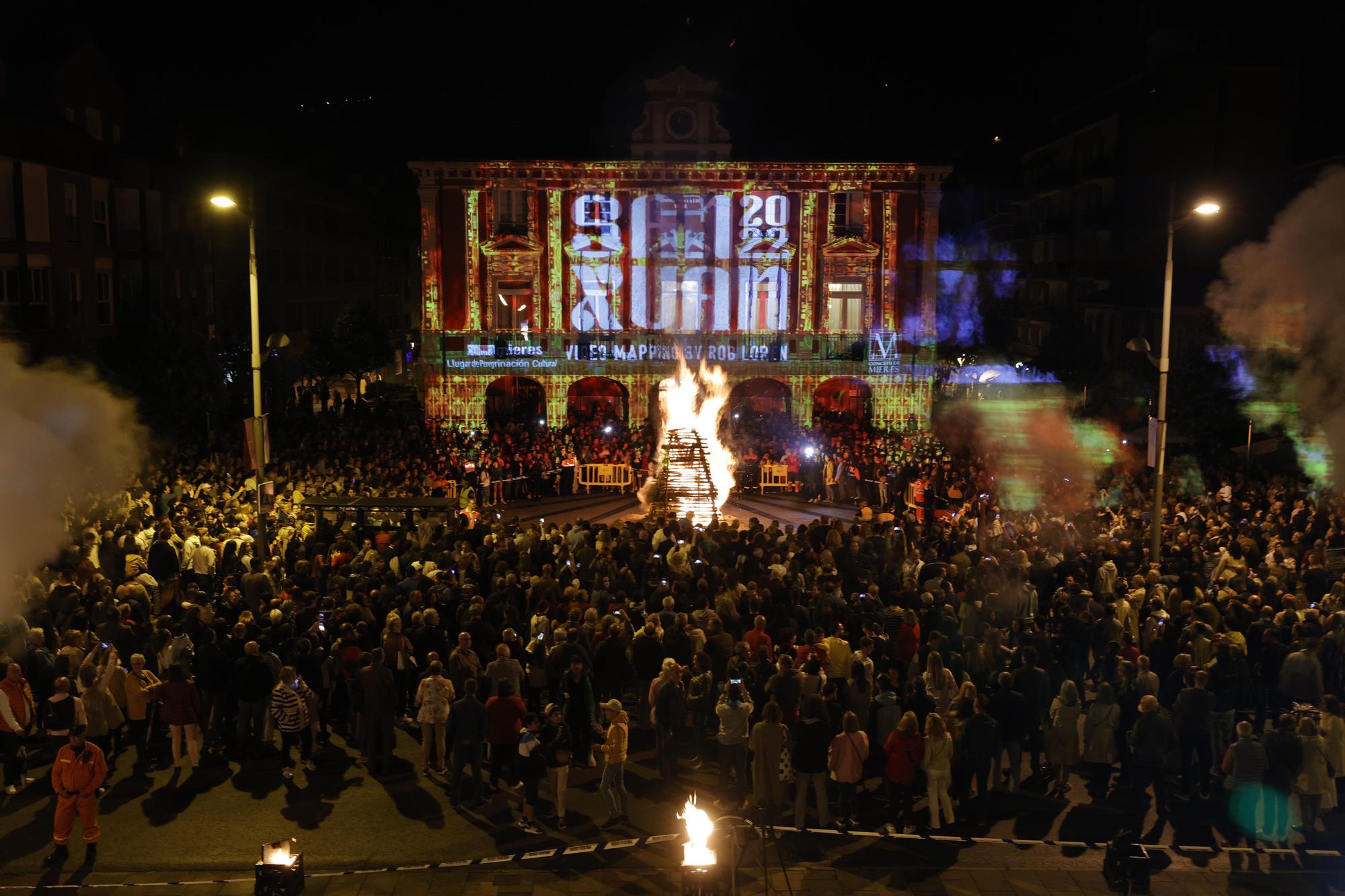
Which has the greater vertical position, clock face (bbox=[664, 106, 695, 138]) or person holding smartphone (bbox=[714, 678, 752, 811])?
clock face (bbox=[664, 106, 695, 138])

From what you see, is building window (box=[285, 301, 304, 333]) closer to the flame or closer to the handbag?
the handbag

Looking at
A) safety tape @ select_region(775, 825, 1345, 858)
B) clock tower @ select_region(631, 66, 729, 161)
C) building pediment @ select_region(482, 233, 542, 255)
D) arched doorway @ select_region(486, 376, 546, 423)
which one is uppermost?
clock tower @ select_region(631, 66, 729, 161)

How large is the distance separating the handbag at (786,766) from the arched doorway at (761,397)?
1084 inches

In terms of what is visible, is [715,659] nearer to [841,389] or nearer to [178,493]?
[178,493]

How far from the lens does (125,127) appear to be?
→ 35.4 meters

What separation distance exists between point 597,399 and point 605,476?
A: 389 inches

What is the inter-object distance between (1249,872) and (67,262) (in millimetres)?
30427

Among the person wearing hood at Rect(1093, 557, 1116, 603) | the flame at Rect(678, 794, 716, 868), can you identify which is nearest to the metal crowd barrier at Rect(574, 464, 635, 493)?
the person wearing hood at Rect(1093, 557, 1116, 603)

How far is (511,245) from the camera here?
38312 millimetres

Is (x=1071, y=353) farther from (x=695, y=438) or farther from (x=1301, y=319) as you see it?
(x=1301, y=319)

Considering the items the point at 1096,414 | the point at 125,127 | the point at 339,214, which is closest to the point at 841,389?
the point at 1096,414

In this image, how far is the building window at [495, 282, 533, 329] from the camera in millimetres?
38656

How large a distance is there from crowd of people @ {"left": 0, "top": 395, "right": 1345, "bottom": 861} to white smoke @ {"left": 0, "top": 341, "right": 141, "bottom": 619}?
580 mm

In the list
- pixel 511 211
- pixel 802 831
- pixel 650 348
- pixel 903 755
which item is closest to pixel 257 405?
pixel 802 831
